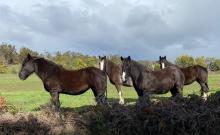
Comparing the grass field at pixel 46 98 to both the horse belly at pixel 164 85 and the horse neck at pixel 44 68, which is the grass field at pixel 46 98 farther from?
the horse belly at pixel 164 85

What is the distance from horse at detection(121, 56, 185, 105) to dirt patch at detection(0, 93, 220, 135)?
842 cm

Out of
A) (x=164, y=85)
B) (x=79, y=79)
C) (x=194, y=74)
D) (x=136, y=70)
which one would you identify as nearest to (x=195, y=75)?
(x=194, y=74)

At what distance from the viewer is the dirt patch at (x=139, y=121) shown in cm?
493

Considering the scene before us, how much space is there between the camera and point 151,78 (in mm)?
14328

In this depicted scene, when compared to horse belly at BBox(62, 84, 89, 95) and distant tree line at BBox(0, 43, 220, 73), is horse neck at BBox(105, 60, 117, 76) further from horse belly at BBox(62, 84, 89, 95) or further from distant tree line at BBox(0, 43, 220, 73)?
distant tree line at BBox(0, 43, 220, 73)

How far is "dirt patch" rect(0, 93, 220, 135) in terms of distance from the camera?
4.93 m

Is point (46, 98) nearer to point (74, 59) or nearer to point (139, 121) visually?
point (139, 121)

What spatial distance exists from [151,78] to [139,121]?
9.43m

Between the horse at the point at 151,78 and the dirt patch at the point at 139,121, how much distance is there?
842 cm

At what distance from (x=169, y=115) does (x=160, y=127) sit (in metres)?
0.19

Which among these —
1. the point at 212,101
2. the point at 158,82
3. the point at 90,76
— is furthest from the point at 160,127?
the point at 158,82

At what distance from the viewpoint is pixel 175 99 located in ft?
18.3

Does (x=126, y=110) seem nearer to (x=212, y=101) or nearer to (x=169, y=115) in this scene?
(x=169, y=115)

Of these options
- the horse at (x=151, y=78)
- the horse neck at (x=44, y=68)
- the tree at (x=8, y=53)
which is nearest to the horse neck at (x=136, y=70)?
the horse at (x=151, y=78)
